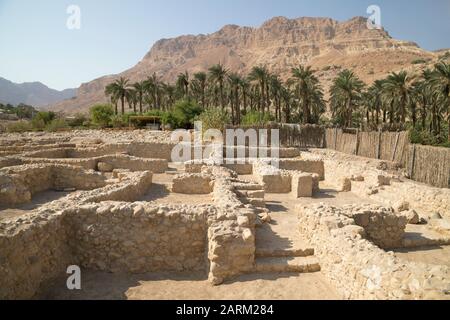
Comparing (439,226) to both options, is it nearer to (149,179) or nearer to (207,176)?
(207,176)

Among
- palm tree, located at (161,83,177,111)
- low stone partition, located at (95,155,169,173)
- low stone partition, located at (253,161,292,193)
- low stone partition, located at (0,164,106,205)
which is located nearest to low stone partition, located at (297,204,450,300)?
low stone partition, located at (253,161,292,193)

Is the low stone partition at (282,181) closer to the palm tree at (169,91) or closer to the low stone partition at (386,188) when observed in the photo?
the low stone partition at (386,188)

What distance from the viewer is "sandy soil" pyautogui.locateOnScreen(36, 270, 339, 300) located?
5781 millimetres

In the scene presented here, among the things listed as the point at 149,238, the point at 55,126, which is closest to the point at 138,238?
the point at 149,238

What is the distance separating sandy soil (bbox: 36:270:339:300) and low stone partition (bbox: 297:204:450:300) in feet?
1.71

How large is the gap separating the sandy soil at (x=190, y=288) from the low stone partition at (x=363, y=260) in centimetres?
52

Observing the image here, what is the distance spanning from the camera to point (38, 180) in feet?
43.5

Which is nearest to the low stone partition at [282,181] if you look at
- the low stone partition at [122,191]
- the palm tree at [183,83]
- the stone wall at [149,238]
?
the low stone partition at [122,191]

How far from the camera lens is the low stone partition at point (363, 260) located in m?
4.30

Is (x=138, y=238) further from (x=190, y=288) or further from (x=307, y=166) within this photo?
(x=307, y=166)

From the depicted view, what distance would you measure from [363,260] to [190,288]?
3.07 meters

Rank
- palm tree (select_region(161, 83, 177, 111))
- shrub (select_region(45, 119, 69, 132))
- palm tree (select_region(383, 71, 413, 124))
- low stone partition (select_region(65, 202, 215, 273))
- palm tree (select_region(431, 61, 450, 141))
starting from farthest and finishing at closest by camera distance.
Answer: palm tree (select_region(161, 83, 177, 111)) < shrub (select_region(45, 119, 69, 132)) < palm tree (select_region(383, 71, 413, 124)) < palm tree (select_region(431, 61, 450, 141)) < low stone partition (select_region(65, 202, 215, 273))

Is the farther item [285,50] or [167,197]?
[285,50]

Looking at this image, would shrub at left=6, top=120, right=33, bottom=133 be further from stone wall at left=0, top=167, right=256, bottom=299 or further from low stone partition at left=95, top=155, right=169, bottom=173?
stone wall at left=0, top=167, right=256, bottom=299
